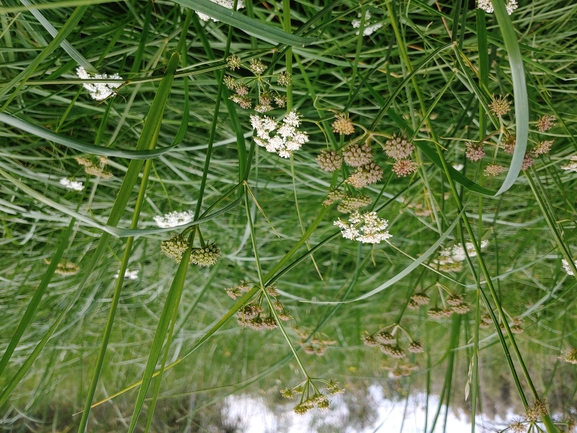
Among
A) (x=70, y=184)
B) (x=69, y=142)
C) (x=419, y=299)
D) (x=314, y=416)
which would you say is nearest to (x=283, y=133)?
(x=69, y=142)

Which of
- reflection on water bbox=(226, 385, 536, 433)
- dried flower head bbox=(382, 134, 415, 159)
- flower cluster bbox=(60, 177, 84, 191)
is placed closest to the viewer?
dried flower head bbox=(382, 134, 415, 159)

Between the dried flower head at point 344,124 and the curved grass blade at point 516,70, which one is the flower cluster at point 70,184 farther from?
the curved grass blade at point 516,70

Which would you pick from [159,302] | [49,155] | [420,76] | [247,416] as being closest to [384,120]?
[420,76]

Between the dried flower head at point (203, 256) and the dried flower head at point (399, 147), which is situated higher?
the dried flower head at point (399, 147)

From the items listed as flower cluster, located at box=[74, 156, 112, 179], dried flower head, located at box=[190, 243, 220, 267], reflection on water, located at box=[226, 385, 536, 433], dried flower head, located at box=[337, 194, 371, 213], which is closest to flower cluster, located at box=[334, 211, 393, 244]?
dried flower head, located at box=[337, 194, 371, 213]

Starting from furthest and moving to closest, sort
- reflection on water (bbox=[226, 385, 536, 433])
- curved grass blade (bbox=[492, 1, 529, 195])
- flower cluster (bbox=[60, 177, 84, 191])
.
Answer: reflection on water (bbox=[226, 385, 536, 433]) < flower cluster (bbox=[60, 177, 84, 191]) < curved grass blade (bbox=[492, 1, 529, 195])

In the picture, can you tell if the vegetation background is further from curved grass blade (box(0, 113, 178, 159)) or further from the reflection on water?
the reflection on water

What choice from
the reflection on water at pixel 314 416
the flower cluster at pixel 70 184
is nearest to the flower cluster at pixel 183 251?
the flower cluster at pixel 70 184

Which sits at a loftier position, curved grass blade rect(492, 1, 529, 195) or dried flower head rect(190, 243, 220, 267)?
curved grass blade rect(492, 1, 529, 195)
